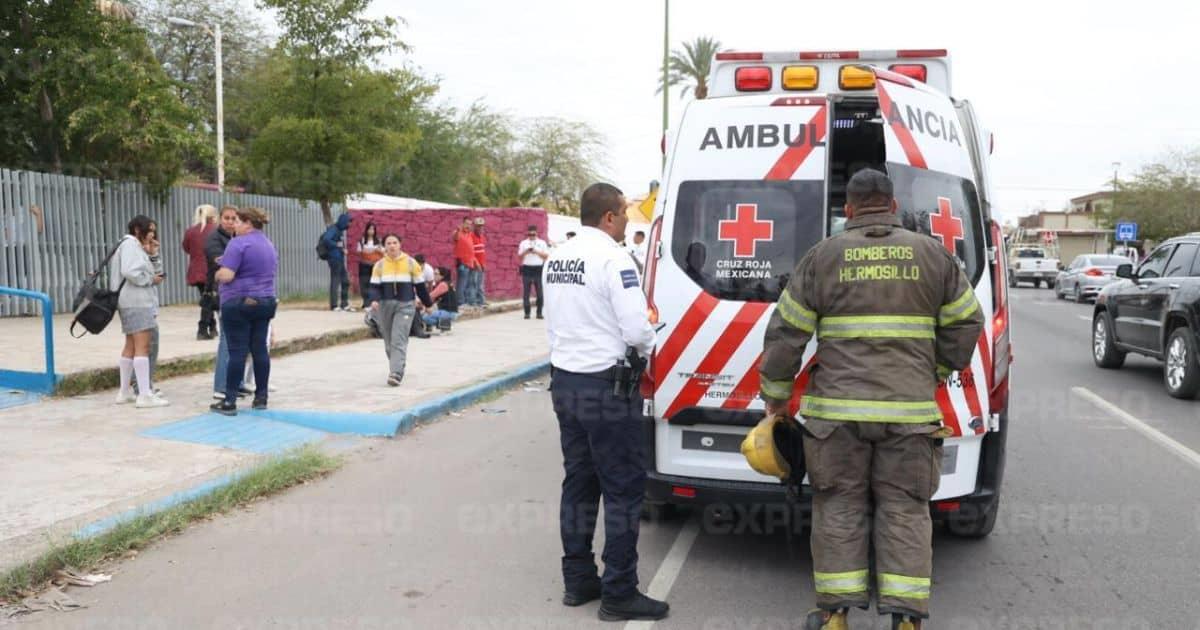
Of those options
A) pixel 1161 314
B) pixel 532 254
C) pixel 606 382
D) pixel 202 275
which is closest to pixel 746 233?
pixel 606 382

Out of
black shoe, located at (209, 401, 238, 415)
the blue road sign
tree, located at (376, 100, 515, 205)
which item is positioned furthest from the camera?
the blue road sign

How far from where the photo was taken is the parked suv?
956cm

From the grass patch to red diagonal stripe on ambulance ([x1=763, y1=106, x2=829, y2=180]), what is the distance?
3.61 meters

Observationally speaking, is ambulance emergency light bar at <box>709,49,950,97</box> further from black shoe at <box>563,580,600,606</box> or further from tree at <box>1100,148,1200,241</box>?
tree at <box>1100,148,1200,241</box>

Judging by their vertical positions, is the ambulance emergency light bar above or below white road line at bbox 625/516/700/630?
above

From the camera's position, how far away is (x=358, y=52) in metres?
16.8

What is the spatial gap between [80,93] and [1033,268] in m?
35.0

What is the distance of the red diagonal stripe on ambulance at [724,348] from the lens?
14.8 ft

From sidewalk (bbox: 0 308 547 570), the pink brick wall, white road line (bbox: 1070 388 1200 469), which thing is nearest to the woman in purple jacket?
sidewalk (bbox: 0 308 547 570)

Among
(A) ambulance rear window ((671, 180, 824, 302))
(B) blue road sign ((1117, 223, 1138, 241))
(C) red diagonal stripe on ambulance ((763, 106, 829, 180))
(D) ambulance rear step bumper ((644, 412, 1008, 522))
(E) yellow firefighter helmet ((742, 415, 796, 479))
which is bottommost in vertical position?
(D) ambulance rear step bumper ((644, 412, 1008, 522))

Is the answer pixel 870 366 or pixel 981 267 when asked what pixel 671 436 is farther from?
pixel 981 267

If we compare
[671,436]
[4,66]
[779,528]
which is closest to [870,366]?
[671,436]

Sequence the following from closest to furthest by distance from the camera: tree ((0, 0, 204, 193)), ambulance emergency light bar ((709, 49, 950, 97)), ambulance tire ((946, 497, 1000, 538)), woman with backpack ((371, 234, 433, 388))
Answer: ambulance tire ((946, 497, 1000, 538)), ambulance emergency light bar ((709, 49, 950, 97)), woman with backpack ((371, 234, 433, 388)), tree ((0, 0, 204, 193))

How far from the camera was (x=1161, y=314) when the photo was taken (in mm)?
10250
